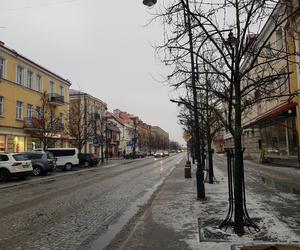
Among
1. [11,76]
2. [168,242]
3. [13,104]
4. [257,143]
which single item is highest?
[11,76]

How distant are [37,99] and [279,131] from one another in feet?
86.5

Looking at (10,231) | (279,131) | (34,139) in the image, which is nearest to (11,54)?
(34,139)

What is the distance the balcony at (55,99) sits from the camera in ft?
154

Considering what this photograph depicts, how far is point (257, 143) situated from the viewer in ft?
146

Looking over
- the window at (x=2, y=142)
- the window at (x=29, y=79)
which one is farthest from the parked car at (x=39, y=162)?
the window at (x=29, y=79)

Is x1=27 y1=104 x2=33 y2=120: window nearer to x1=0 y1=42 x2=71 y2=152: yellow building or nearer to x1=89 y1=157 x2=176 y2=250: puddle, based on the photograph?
x1=0 y1=42 x2=71 y2=152: yellow building

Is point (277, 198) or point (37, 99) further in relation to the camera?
point (37, 99)

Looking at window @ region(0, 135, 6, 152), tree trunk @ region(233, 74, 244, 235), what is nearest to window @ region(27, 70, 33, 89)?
window @ region(0, 135, 6, 152)

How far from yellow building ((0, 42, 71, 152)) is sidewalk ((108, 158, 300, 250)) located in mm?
27357

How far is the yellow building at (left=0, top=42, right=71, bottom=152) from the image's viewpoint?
36750 mm

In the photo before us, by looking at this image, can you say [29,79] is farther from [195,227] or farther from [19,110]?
[195,227]

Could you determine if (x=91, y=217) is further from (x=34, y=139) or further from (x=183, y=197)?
(x=34, y=139)

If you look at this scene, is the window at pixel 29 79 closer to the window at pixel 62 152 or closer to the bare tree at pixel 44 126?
the bare tree at pixel 44 126

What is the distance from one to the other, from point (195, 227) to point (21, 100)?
114 ft
